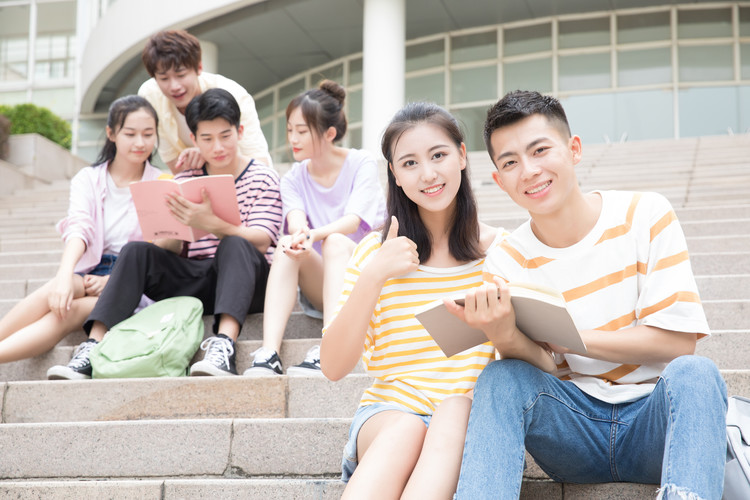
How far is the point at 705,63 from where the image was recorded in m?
12.7

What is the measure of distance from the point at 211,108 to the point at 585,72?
10423 millimetres

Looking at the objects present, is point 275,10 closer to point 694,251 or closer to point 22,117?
point 22,117

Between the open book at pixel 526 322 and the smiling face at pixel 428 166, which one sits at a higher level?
the smiling face at pixel 428 166

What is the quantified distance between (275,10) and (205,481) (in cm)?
1150

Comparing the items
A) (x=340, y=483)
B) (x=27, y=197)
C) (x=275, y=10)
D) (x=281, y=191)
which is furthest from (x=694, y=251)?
(x=275, y=10)

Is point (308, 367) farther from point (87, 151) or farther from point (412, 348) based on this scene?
point (87, 151)

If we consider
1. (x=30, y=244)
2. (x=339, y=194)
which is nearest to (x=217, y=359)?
(x=339, y=194)

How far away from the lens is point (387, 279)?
2229 millimetres

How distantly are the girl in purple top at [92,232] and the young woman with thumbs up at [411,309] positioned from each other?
6.25 feet

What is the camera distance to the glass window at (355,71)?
47.2 feet

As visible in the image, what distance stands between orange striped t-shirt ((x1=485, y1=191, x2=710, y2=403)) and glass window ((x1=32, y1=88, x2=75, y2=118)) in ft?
56.7

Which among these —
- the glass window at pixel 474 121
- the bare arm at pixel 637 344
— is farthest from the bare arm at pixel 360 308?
the glass window at pixel 474 121

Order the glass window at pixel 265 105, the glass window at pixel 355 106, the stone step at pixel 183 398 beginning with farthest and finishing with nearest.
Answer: the glass window at pixel 265 105
the glass window at pixel 355 106
the stone step at pixel 183 398

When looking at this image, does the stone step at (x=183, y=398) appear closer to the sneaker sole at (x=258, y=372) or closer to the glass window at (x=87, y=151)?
the sneaker sole at (x=258, y=372)
